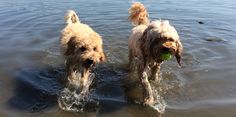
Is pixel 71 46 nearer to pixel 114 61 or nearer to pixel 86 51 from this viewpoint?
pixel 86 51

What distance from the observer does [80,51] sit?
744 cm

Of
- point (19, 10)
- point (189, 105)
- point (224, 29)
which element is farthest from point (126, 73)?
point (19, 10)

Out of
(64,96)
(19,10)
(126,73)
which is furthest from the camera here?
(19,10)

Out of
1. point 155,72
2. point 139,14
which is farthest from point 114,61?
point 155,72

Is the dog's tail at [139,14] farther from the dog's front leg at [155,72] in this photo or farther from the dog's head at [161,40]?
the dog's head at [161,40]

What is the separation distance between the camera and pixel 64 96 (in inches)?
310

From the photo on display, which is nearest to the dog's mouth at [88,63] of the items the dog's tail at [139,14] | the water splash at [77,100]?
the water splash at [77,100]

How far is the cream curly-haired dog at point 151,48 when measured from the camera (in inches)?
270

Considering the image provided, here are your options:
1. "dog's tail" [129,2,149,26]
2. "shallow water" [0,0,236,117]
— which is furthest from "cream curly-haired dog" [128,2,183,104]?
"dog's tail" [129,2,149,26]

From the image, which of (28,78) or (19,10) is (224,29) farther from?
(19,10)

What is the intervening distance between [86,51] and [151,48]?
1312 mm

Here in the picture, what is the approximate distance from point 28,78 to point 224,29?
719cm

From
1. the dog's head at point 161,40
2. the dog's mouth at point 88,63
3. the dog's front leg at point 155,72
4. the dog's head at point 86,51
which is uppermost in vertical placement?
the dog's head at point 161,40

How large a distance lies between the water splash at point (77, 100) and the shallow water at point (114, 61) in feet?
0.51
